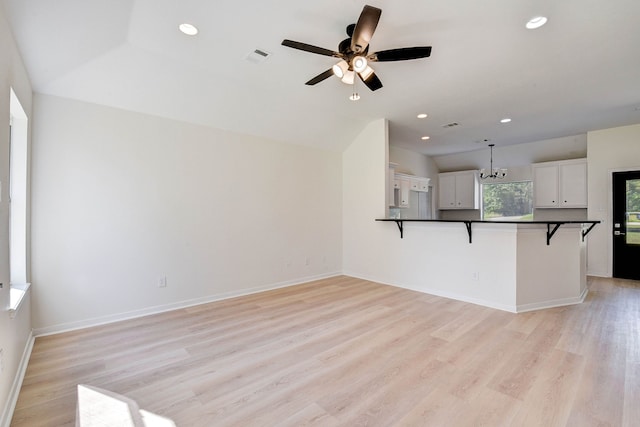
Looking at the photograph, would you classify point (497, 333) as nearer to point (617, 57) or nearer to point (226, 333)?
point (226, 333)

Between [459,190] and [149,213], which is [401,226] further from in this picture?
[459,190]

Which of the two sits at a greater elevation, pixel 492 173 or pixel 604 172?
pixel 492 173

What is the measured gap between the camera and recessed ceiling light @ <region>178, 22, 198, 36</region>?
2.57 metres

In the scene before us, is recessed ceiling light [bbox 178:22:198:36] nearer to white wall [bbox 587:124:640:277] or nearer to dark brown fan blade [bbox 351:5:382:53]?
dark brown fan blade [bbox 351:5:382:53]

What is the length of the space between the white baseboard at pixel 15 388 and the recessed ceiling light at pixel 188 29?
3047 millimetres

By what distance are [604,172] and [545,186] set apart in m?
1.03

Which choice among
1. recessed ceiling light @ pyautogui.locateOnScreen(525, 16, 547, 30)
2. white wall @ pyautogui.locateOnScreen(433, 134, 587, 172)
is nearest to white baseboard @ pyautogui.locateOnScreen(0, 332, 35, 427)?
recessed ceiling light @ pyautogui.locateOnScreen(525, 16, 547, 30)

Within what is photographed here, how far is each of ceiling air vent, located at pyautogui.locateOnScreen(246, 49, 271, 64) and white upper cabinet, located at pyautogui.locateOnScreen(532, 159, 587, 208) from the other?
22.0 ft

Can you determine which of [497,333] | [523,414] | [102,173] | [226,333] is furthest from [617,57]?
[102,173]

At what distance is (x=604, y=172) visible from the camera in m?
5.63

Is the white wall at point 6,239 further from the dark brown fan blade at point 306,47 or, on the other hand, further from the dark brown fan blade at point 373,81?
the dark brown fan blade at point 373,81

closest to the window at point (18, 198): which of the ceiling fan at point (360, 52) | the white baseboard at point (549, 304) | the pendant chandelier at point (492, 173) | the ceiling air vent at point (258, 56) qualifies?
the ceiling air vent at point (258, 56)

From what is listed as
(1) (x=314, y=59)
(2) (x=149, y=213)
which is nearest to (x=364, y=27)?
(1) (x=314, y=59)

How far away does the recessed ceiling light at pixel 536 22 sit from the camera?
2.48m
